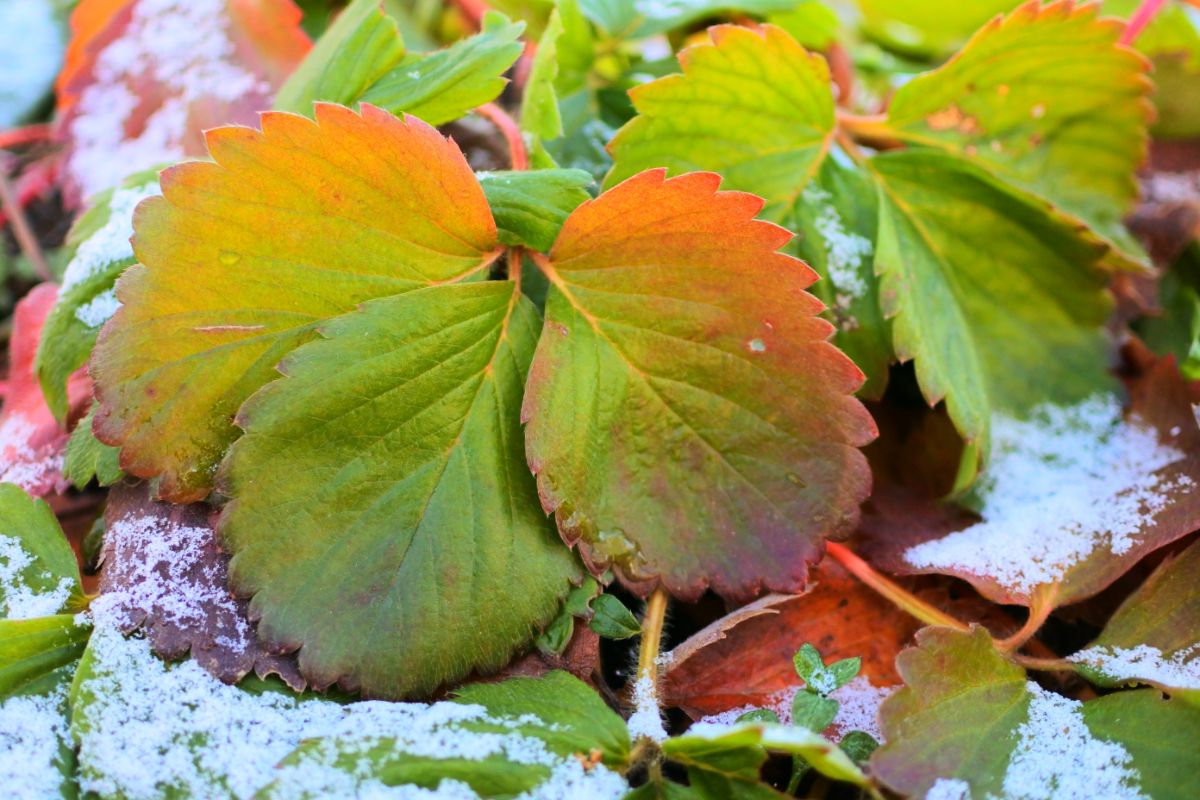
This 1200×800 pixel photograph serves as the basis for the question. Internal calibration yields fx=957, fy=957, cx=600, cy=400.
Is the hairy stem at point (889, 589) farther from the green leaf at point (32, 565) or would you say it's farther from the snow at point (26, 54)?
the snow at point (26, 54)

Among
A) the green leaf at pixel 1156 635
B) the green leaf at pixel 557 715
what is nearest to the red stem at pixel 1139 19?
the green leaf at pixel 1156 635

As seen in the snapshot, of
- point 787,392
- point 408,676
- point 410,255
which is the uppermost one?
point 410,255

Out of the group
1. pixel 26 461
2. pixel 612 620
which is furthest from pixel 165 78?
pixel 612 620

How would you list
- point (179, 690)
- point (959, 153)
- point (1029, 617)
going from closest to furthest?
point (179, 690) → point (1029, 617) → point (959, 153)

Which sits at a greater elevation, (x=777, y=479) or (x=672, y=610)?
(x=777, y=479)

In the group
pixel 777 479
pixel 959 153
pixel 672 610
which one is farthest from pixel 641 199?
pixel 959 153

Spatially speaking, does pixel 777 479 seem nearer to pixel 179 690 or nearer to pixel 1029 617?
pixel 1029 617

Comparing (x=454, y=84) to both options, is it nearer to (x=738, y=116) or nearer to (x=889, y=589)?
(x=738, y=116)
